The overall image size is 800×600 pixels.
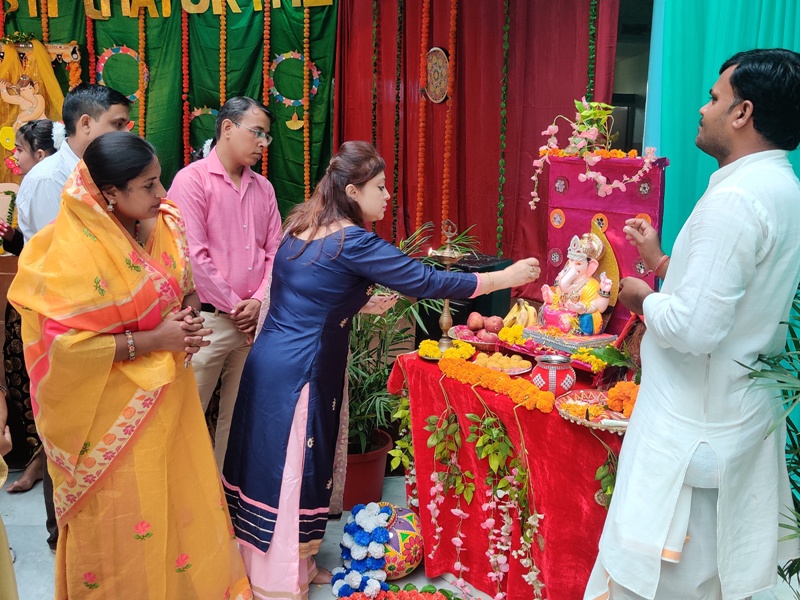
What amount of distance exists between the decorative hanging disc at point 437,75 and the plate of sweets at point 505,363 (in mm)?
2220

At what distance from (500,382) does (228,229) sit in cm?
136

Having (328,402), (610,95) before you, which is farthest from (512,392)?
(610,95)

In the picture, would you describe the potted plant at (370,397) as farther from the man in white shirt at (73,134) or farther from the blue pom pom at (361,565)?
the man in white shirt at (73,134)

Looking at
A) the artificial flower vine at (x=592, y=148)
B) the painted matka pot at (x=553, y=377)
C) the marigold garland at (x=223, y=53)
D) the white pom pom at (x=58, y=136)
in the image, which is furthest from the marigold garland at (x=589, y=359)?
the marigold garland at (x=223, y=53)

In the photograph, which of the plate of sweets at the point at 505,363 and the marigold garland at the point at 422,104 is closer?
the plate of sweets at the point at 505,363

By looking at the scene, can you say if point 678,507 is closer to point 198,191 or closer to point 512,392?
point 512,392

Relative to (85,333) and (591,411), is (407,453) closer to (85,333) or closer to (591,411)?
(591,411)

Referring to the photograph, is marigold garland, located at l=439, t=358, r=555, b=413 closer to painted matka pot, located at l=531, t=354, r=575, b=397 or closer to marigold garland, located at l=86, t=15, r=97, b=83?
painted matka pot, located at l=531, t=354, r=575, b=397

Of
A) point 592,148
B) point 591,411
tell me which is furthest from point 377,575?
point 592,148

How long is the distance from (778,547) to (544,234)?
2.44 m

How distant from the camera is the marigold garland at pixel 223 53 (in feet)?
16.3

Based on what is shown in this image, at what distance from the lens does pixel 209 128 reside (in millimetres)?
5145

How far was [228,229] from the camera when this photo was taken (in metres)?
3.18

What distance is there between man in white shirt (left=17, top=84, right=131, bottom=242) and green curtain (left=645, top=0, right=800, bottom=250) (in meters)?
2.05
